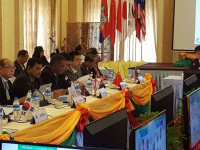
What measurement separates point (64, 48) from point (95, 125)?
33.1 feet

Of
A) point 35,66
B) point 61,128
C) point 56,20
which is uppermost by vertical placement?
point 56,20

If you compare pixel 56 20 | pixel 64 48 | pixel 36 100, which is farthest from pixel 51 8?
pixel 36 100

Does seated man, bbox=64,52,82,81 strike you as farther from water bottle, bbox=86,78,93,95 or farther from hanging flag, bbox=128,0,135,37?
hanging flag, bbox=128,0,135,37

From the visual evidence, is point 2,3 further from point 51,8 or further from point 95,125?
point 95,125

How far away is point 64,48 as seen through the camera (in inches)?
455

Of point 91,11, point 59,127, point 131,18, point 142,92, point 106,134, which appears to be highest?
point 91,11

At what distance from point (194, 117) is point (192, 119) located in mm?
64

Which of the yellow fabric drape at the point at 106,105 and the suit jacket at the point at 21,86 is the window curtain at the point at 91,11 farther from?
the suit jacket at the point at 21,86

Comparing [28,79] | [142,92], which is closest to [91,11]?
[142,92]

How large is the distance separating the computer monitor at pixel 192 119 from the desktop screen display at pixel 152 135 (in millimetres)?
473

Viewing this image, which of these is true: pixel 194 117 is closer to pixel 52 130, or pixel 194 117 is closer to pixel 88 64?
pixel 52 130

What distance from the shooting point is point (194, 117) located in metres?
2.25

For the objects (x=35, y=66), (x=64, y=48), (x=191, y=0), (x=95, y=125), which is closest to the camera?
(x=95, y=125)

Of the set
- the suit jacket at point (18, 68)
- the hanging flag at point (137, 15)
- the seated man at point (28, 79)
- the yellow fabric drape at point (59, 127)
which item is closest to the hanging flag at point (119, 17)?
the hanging flag at point (137, 15)
